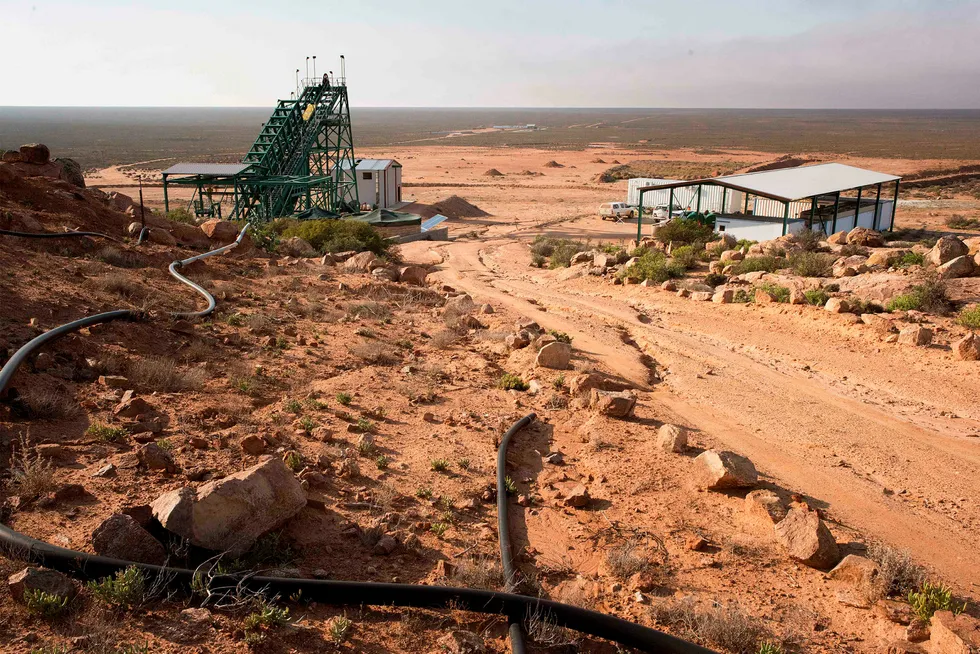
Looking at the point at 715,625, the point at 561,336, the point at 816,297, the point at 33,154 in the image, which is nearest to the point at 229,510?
the point at 715,625

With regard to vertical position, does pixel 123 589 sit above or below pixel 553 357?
above

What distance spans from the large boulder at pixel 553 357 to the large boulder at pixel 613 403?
1948 mm

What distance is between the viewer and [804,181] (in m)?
34.8

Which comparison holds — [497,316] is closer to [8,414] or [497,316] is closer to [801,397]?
[801,397]

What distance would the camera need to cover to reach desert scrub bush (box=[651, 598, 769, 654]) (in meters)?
6.15

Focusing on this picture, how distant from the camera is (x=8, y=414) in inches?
332

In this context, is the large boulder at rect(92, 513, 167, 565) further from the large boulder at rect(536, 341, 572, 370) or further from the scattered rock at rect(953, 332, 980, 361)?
the scattered rock at rect(953, 332, 980, 361)

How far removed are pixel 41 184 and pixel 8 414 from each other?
15724 millimetres

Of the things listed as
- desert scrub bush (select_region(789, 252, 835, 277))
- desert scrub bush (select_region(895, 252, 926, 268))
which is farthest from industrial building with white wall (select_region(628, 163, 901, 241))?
desert scrub bush (select_region(895, 252, 926, 268))

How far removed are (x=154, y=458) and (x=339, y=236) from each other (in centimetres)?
2031

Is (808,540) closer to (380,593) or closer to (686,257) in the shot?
(380,593)

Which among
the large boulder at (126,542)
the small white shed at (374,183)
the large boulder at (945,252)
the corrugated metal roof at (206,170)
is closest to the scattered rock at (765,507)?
the large boulder at (126,542)

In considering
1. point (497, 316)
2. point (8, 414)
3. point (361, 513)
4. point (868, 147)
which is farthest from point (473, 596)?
point (868, 147)

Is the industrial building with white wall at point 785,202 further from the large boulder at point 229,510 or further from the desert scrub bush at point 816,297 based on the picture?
the large boulder at point 229,510
